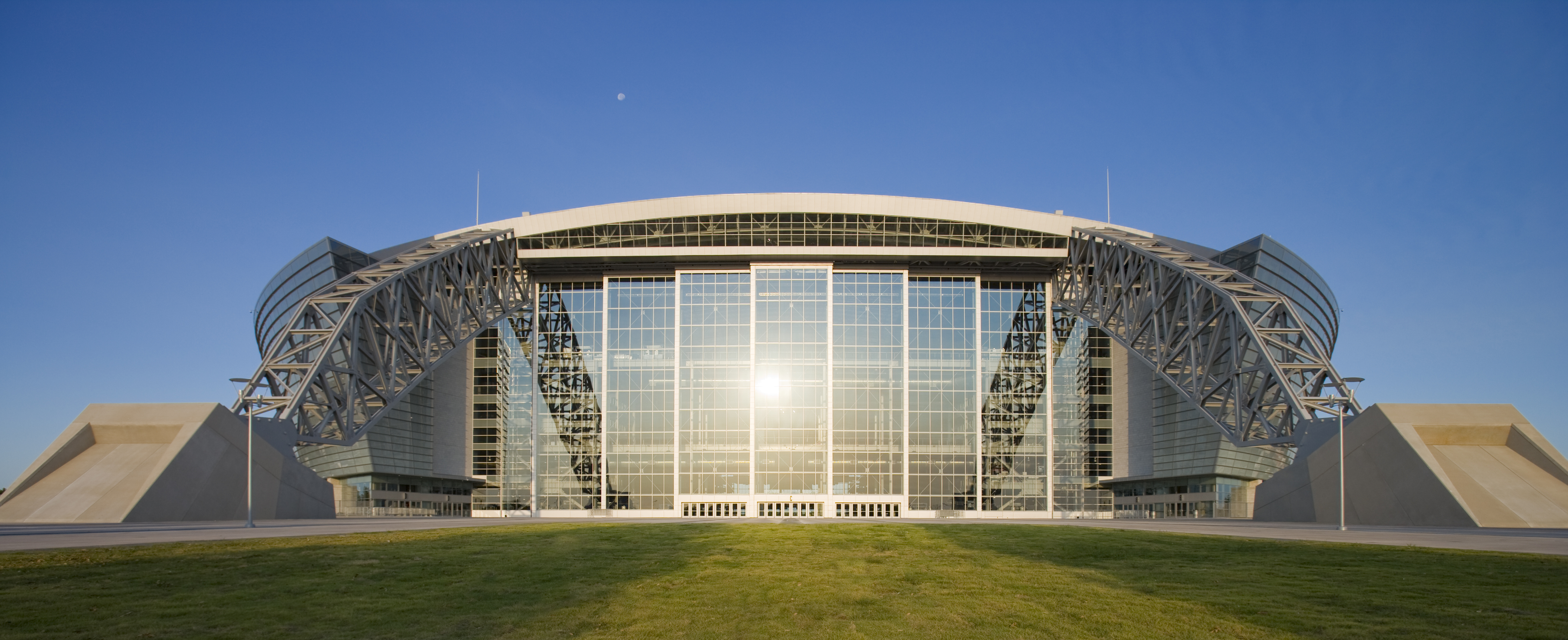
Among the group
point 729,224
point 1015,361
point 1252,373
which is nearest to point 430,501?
point 729,224

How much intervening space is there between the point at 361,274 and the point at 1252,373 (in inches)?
1700

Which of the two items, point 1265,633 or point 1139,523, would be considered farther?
point 1139,523

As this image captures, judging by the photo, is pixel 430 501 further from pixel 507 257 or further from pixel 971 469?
pixel 971 469

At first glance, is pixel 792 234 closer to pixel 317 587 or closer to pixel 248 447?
pixel 248 447

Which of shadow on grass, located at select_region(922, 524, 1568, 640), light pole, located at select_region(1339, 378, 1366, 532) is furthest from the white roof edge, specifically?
shadow on grass, located at select_region(922, 524, 1568, 640)

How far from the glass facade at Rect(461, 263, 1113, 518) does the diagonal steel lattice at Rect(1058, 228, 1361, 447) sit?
21.7ft

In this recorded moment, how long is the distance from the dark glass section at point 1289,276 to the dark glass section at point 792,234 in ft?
32.9

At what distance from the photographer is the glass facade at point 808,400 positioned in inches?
2303

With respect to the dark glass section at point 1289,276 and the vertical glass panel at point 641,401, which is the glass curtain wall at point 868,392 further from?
the dark glass section at point 1289,276

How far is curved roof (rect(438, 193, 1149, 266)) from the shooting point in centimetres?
5775

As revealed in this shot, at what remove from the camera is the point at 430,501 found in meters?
60.8

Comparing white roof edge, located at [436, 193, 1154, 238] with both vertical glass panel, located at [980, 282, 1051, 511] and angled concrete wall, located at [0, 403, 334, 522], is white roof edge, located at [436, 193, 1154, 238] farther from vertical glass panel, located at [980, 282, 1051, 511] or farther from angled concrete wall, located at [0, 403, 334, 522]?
angled concrete wall, located at [0, 403, 334, 522]

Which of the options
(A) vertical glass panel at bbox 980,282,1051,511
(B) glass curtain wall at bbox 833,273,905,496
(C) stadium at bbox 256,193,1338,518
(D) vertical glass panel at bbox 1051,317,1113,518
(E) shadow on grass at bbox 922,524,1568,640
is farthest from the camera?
(D) vertical glass panel at bbox 1051,317,1113,518

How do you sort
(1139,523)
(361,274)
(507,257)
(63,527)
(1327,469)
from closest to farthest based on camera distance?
(63,527)
(1327,469)
(1139,523)
(361,274)
(507,257)
